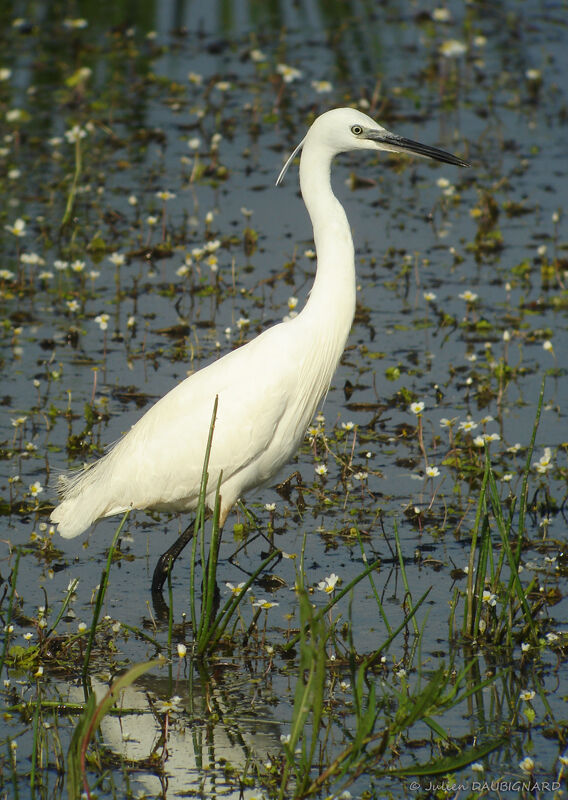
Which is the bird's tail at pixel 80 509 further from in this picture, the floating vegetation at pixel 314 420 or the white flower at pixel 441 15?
the white flower at pixel 441 15

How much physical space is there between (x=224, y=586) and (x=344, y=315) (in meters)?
1.23

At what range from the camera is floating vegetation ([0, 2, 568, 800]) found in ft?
12.6

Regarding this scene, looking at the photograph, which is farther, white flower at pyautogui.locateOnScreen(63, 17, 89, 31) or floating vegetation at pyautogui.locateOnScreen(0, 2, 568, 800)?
white flower at pyautogui.locateOnScreen(63, 17, 89, 31)

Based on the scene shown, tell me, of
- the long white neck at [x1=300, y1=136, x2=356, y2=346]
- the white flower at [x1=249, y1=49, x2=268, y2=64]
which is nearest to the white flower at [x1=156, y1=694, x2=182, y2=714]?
the long white neck at [x1=300, y1=136, x2=356, y2=346]

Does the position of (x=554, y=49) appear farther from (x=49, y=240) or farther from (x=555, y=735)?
(x=555, y=735)

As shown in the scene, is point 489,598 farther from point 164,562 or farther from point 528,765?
point 164,562

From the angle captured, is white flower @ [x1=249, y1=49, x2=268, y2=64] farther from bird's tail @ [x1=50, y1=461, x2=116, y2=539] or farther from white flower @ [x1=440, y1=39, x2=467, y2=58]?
bird's tail @ [x1=50, y1=461, x2=116, y2=539]

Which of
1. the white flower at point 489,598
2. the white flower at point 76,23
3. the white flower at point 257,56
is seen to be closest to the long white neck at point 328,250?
the white flower at point 489,598

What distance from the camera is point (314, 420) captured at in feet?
21.4

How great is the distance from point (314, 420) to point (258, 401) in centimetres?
164

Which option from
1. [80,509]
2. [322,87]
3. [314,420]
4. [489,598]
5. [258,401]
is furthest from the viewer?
[322,87]

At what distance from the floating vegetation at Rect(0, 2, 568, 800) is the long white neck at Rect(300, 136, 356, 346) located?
920mm

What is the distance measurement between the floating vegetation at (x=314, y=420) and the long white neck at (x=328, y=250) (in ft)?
3.02

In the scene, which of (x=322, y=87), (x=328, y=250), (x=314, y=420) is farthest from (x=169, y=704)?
(x=322, y=87)
